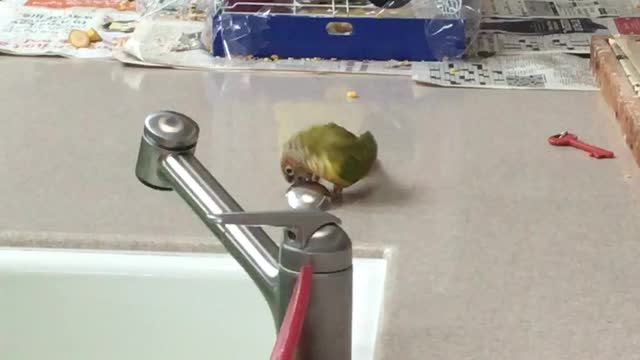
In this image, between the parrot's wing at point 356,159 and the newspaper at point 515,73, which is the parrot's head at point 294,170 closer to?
the parrot's wing at point 356,159

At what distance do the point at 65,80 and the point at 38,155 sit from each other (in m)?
0.21

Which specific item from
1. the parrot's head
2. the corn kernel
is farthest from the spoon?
the corn kernel

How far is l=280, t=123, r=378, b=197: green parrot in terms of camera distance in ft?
2.81

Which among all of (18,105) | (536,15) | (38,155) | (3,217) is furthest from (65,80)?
(536,15)

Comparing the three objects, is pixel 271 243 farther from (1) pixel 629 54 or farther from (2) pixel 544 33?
(2) pixel 544 33

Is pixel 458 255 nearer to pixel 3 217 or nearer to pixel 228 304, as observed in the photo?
pixel 228 304

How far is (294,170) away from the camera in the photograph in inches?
34.9

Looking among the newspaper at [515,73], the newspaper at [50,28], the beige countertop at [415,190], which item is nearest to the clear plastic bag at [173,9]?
the newspaper at [50,28]

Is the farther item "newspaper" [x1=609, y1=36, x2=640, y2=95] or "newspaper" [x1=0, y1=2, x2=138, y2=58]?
"newspaper" [x1=0, y1=2, x2=138, y2=58]

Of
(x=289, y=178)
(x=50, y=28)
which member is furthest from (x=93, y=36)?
(x=289, y=178)

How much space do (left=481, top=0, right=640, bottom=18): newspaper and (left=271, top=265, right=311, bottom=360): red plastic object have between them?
0.82m

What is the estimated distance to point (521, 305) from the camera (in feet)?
2.43

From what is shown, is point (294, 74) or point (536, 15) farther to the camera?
point (536, 15)

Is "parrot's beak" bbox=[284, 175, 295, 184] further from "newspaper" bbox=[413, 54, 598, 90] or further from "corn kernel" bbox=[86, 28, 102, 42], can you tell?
"corn kernel" bbox=[86, 28, 102, 42]
